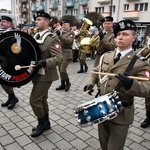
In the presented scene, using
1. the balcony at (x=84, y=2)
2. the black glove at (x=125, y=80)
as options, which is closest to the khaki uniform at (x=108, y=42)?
the black glove at (x=125, y=80)

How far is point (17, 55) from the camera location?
2.99m

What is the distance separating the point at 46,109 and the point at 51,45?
122 centimetres

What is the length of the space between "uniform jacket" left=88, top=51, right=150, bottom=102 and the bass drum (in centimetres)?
123

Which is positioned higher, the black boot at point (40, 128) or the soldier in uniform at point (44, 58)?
the soldier in uniform at point (44, 58)

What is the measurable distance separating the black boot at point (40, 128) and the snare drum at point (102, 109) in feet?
5.25

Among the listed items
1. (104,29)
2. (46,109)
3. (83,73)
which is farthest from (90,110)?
(83,73)

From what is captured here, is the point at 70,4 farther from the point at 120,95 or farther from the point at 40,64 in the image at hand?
the point at 120,95

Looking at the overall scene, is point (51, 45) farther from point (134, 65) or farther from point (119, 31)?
point (134, 65)

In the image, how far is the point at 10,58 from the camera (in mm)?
2957

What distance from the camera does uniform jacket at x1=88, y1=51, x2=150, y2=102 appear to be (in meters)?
1.93

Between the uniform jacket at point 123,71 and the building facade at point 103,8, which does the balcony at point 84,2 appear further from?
the uniform jacket at point 123,71

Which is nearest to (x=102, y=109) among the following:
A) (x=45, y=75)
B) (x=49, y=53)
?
(x=45, y=75)

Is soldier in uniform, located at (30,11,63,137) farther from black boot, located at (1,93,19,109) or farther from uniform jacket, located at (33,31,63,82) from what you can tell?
black boot, located at (1,93,19,109)

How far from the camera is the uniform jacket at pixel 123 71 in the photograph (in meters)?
1.93
